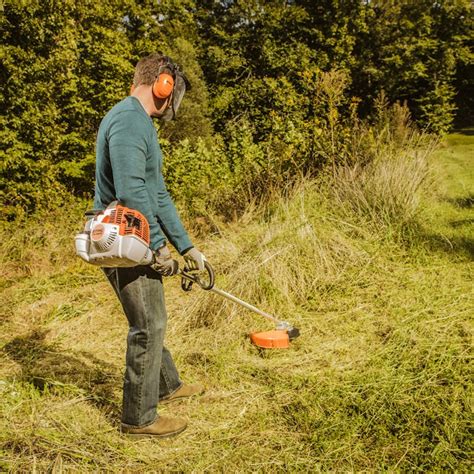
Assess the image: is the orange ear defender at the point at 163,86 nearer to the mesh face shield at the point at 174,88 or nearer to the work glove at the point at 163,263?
the mesh face shield at the point at 174,88

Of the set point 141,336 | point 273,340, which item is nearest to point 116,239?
point 141,336


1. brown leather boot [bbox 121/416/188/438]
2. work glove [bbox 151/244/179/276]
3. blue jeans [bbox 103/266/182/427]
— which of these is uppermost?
work glove [bbox 151/244/179/276]

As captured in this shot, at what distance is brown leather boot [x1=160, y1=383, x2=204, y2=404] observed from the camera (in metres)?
3.07

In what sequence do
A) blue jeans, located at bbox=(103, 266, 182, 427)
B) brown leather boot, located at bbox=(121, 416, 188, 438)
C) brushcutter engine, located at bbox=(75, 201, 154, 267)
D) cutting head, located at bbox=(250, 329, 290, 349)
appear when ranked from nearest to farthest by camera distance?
brushcutter engine, located at bbox=(75, 201, 154, 267) → blue jeans, located at bbox=(103, 266, 182, 427) → brown leather boot, located at bbox=(121, 416, 188, 438) → cutting head, located at bbox=(250, 329, 290, 349)

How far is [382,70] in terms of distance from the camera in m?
22.0

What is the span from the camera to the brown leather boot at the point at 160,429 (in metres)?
2.65

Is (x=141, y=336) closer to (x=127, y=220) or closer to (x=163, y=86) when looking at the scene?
(x=127, y=220)

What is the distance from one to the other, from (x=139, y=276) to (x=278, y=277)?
2.21m

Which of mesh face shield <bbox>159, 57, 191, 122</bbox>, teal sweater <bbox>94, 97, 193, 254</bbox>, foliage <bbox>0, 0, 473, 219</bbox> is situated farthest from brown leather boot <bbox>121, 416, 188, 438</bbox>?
foliage <bbox>0, 0, 473, 219</bbox>

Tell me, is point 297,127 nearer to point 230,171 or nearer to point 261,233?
point 230,171

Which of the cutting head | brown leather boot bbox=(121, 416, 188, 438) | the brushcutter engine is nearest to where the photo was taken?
the brushcutter engine

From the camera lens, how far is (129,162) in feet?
7.58

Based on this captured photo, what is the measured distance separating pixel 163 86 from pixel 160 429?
1.87 meters

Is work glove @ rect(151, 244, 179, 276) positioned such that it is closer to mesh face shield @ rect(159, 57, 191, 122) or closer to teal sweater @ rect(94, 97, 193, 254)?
teal sweater @ rect(94, 97, 193, 254)
